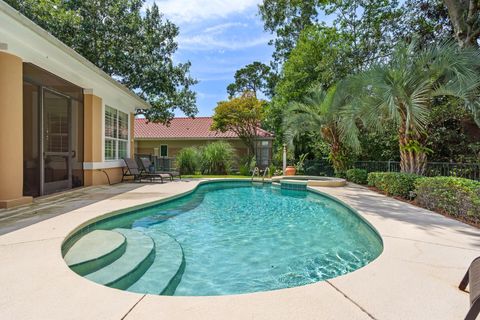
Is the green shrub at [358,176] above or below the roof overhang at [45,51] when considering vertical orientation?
below

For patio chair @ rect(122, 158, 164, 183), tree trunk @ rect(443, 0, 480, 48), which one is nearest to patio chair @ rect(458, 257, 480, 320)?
tree trunk @ rect(443, 0, 480, 48)

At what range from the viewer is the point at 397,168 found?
41.0 feet

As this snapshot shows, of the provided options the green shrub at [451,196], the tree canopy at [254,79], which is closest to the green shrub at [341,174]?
the green shrub at [451,196]

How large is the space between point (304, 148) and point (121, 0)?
13955 mm

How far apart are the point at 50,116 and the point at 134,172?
4615 mm

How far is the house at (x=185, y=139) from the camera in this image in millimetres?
22234

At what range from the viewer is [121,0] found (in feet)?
52.1

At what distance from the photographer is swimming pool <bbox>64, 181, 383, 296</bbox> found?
3.46 m

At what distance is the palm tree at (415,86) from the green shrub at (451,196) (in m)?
1.77

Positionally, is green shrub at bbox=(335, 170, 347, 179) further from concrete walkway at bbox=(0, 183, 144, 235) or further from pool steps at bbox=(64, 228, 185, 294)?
pool steps at bbox=(64, 228, 185, 294)

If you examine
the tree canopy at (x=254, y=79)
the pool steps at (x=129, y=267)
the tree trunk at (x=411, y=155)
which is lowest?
the pool steps at (x=129, y=267)

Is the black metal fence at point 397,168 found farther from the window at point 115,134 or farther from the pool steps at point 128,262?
the window at point 115,134

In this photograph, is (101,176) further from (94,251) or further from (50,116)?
(94,251)

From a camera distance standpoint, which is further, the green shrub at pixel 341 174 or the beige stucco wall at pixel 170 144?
the beige stucco wall at pixel 170 144
